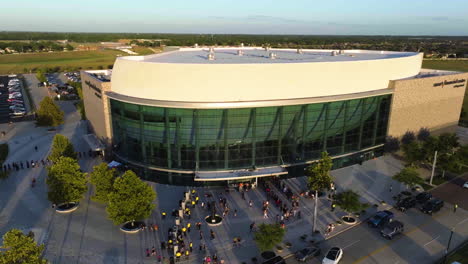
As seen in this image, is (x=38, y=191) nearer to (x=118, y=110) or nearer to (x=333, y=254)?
(x=118, y=110)

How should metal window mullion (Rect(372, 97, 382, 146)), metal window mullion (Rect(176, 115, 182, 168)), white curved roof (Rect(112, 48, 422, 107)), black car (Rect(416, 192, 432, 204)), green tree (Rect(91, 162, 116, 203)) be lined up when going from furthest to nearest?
metal window mullion (Rect(372, 97, 382, 146)) → metal window mullion (Rect(176, 115, 182, 168)) → white curved roof (Rect(112, 48, 422, 107)) → black car (Rect(416, 192, 432, 204)) → green tree (Rect(91, 162, 116, 203))

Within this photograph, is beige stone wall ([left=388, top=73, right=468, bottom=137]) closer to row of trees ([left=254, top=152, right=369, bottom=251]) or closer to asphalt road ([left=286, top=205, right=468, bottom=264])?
asphalt road ([left=286, top=205, right=468, bottom=264])

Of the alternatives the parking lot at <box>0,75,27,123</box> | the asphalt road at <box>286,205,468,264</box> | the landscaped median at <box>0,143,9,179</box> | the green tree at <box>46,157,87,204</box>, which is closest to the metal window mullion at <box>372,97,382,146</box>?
the asphalt road at <box>286,205,468,264</box>

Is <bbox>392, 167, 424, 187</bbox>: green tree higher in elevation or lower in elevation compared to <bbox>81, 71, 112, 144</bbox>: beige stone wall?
lower

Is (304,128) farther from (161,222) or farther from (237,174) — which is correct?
(161,222)

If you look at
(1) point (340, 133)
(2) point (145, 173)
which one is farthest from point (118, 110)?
(1) point (340, 133)

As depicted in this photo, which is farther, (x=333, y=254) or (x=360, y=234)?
(x=360, y=234)

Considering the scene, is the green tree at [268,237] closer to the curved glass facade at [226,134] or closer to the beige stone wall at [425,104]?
the curved glass facade at [226,134]

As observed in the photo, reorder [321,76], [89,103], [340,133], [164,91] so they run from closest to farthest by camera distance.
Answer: [164,91], [321,76], [340,133], [89,103]
